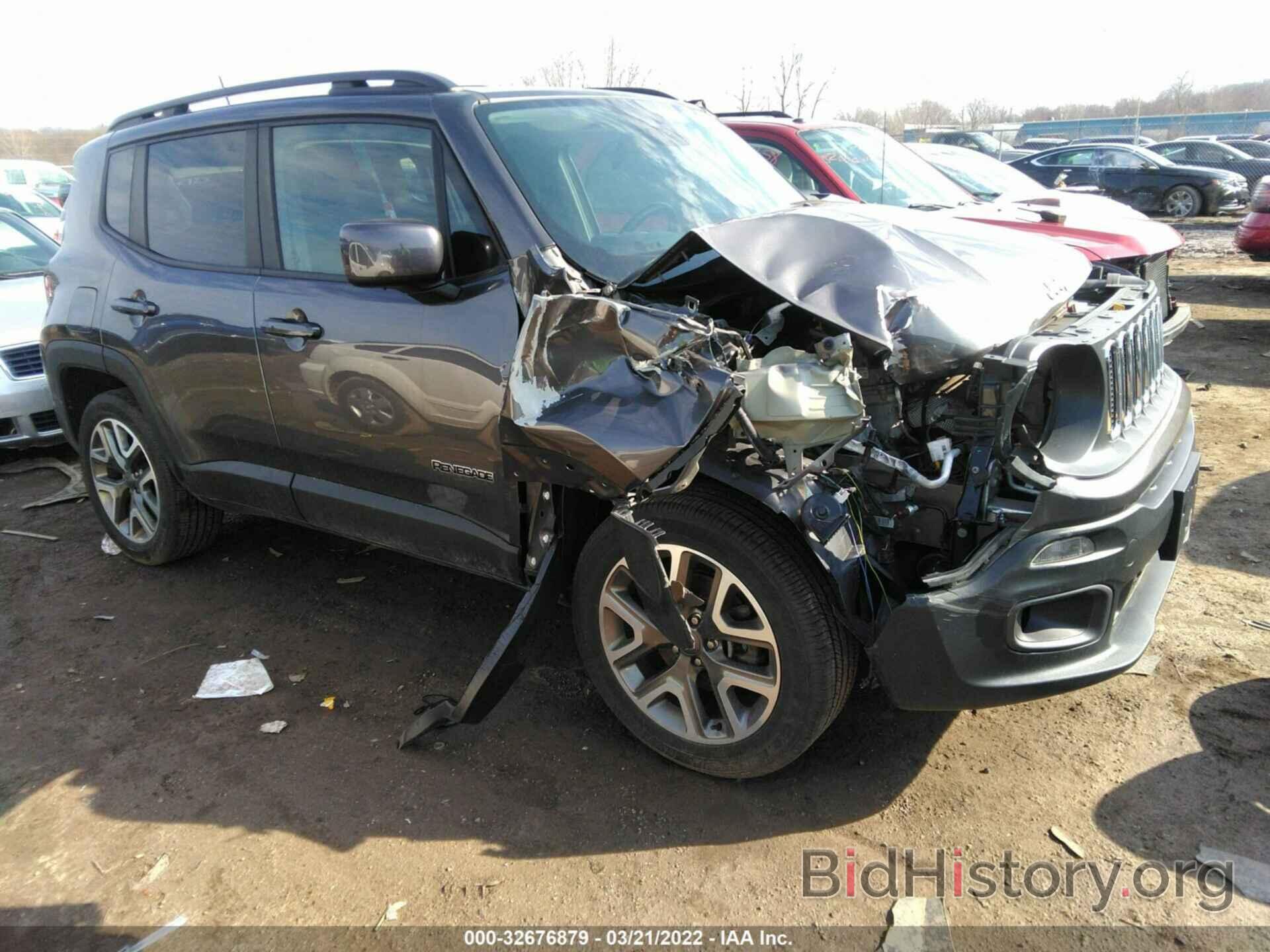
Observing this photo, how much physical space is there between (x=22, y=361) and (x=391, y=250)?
4856mm

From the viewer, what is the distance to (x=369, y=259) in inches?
115

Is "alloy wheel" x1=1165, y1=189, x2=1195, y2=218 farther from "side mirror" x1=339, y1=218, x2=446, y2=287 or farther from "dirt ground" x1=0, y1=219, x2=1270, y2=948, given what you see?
"side mirror" x1=339, y1=218, x2=446, y2=287

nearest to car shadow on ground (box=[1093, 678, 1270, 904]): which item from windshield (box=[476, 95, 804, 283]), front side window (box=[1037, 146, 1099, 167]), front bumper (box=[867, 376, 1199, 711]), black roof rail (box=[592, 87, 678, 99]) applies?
front bumper (box=[867, 376, 1199, 711])

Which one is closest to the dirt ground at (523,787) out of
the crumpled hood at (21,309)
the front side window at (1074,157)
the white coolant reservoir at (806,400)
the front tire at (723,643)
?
the front tire at (723,643)

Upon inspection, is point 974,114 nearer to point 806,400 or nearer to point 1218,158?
point 1218,158

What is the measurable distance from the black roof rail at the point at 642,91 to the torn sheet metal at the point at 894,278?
1.25m

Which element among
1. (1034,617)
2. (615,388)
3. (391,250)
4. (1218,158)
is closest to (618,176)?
(391,250)

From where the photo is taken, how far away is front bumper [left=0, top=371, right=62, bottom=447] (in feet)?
20.3

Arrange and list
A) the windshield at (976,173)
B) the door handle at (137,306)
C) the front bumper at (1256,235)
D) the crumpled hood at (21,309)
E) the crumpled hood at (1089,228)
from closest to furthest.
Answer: the door handle at (137,306) < the crumpled hood at (1089,228) < the crumpled hood at (21,309) < the windshield at (976,173) < the front bumper at (1256,235)

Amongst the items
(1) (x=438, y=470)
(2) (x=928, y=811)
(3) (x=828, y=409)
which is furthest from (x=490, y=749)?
(3) (x=828, y=409)

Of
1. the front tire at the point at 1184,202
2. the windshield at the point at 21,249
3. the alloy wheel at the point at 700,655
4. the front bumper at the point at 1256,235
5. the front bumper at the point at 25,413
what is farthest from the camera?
the front tire at the point at 1184,202

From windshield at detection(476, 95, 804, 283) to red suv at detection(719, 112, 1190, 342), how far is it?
2.63m

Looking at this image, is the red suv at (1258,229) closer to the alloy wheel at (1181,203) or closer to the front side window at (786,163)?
the front side window at (786,163)

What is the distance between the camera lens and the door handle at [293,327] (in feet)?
11.2
